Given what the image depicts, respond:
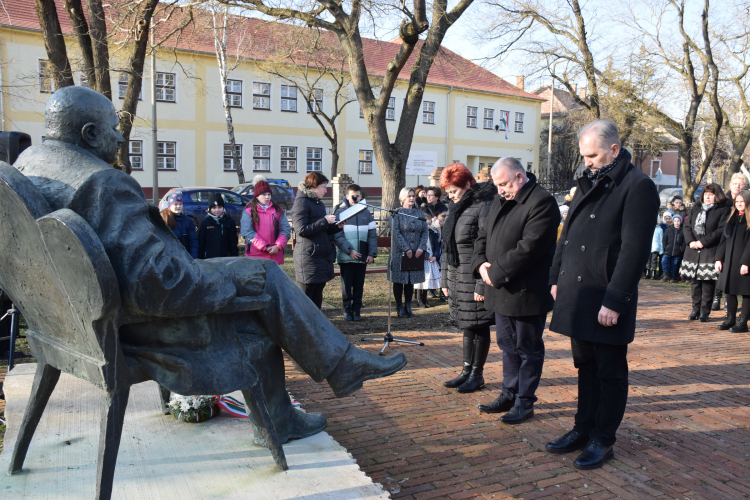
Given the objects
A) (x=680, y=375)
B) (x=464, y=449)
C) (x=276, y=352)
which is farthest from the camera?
(x=680, y=375)

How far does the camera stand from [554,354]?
6.23 m

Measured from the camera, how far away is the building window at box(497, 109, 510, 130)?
43.5m

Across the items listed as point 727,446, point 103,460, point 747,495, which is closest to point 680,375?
point 727,446

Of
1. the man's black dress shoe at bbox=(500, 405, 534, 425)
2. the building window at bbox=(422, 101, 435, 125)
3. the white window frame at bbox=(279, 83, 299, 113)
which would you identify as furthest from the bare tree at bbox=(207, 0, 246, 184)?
the man's black dress shoe at bbox=(500, 405, 534, 425)

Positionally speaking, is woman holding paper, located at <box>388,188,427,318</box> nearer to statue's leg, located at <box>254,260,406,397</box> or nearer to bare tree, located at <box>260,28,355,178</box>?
statue's leg, located at <box>254,260,406,397</box>

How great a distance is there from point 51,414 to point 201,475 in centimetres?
142

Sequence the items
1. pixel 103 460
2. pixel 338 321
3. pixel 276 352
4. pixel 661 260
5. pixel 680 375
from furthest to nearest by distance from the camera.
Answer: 1. pixel 661 260
2. pixel 338 321
3. pixel 680 375
4. pixel 276 352
5. pixel 103 460

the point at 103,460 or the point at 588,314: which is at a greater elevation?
the point at 588,314

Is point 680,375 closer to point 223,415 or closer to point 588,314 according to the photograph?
point 588,314

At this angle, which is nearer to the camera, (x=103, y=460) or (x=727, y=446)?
(x=103, y=460)

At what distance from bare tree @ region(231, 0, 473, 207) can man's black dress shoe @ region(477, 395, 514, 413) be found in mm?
10286

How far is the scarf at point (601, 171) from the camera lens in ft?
11.4

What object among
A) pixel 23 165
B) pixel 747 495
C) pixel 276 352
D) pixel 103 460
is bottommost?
pixel 747 495

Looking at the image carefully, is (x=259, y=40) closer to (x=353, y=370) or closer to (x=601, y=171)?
(x=601, y=171)
